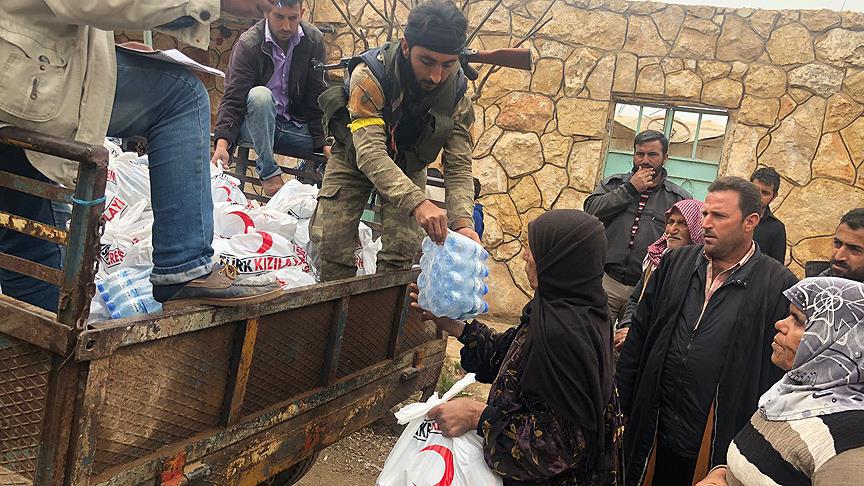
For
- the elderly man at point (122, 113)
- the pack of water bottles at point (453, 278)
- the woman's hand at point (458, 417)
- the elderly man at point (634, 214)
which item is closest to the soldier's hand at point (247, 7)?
the elderly man at point (122, 113)

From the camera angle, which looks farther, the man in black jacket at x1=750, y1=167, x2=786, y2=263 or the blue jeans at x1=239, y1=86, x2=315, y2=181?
the man in black jacket at x1=750, y1=167, x2=786, y2=263

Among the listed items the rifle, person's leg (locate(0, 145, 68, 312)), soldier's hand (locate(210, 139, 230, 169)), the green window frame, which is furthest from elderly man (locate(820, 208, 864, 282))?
the green window frame

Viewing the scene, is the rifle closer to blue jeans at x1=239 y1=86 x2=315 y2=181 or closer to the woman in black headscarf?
blue jeans at x1=239 y1=86 x2=315 y2=181

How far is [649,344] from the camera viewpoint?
3.29m

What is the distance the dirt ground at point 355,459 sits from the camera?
13.3 ft

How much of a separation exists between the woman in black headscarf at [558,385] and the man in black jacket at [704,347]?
0.91 meters

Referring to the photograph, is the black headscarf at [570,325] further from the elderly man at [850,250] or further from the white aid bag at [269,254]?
the elderly man at [850,250]

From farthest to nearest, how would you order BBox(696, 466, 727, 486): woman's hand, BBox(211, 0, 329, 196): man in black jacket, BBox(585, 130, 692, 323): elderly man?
BBox(211, 0, 329, 196): man in black jacket → BBox(585, 130, 692, 323): elderly man → BBox(696, 466, 727, 486): woman's hand

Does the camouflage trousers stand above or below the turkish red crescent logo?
above

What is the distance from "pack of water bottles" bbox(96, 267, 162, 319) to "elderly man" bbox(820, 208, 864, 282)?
334 centimetres

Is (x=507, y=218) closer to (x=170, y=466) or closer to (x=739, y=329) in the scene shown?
(x=739, y=329)

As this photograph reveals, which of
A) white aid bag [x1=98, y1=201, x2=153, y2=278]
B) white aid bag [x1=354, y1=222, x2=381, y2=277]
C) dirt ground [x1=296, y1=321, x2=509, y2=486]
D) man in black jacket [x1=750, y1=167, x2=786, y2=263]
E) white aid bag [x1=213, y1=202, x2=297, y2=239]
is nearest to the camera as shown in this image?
white aid bag [x1=98, y1=201, x2=153, y2=278]

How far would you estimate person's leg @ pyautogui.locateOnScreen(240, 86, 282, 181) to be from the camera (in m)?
4.90

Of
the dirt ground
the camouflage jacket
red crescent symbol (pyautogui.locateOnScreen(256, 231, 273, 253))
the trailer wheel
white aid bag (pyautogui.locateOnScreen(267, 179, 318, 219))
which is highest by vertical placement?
the camouflage jacket
